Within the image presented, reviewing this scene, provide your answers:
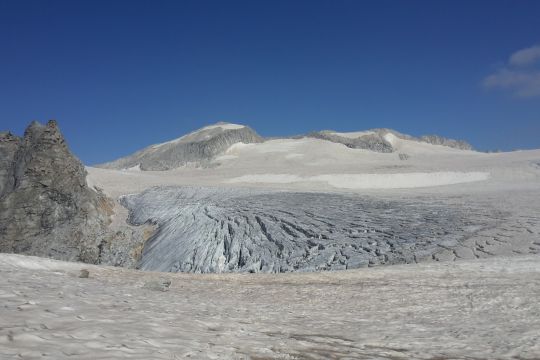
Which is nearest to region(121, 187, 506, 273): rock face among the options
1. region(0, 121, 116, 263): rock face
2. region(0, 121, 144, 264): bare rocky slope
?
region(0, 121, 144, 264): bare rocky slope

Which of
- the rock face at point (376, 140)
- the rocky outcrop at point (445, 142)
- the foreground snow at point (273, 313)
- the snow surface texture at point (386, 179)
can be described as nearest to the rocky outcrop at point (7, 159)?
the foreground snow at point (273, 313)

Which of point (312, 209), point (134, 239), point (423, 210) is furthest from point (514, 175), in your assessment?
point (134, 239)

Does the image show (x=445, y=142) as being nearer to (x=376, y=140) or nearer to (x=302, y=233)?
(x=376, y=140)

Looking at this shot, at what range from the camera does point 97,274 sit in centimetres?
1105

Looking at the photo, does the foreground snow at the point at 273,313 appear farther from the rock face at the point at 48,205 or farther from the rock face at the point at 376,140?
the rock face at the point at 376,140

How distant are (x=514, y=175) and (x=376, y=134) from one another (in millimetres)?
41406

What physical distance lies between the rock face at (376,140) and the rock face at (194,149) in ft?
38.0

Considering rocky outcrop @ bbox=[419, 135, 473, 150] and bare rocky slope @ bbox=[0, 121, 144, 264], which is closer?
bare rocky slope @ bbox=[0, 121, 144, 264]

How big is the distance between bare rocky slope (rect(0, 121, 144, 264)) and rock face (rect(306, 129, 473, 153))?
162 ft

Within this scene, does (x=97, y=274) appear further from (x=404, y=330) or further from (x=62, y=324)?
(x=404, y=330)

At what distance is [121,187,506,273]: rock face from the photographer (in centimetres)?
1529

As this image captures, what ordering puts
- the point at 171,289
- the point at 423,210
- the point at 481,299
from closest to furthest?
1. the point at 481,299
2. the point at 171,289
3. the point at 423,210

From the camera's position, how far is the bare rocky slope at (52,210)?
63.5 feet

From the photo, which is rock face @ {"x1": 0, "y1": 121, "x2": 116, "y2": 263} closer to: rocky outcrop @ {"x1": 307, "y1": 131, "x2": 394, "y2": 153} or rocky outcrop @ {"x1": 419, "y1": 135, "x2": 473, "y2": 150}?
rocky outcrop @ {"x1": 307, "y1": 131, "x2": 394, "y2": 153}
